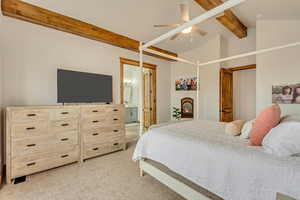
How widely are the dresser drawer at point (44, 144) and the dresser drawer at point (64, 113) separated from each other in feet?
0.92

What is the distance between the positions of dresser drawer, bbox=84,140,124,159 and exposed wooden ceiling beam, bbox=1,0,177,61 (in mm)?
2254

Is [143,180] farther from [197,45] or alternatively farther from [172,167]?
[197,45]

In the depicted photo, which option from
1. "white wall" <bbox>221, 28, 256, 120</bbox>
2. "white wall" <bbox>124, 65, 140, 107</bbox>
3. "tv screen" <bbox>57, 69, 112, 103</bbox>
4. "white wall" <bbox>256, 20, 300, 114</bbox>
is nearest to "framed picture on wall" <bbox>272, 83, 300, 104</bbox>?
"white wall" <bbox>256, 20, 300, 114</bbox>

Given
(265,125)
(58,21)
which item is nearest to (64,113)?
(58,21)

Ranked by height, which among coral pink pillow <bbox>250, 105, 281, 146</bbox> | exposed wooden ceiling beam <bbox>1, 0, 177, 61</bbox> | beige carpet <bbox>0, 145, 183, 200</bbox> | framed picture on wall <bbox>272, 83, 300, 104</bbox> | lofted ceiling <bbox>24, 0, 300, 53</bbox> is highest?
lofted ceiling <bbox>24, 0, 300, 53</bbox>

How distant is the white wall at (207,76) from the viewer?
13.6 feet

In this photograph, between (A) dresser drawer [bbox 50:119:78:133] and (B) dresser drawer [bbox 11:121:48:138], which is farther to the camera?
(A) dresser drawer [bbox 50:119:78:133]

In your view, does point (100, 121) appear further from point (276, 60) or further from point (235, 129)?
point (276, 60)

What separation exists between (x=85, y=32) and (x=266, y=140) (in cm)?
331

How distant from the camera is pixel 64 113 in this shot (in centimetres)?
245

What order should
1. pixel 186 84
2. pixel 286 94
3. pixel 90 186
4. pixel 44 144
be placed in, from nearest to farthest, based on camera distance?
1. pixel 90 186
2. pixel 44 144
3. pixel 286 94
4. pixel 186 84

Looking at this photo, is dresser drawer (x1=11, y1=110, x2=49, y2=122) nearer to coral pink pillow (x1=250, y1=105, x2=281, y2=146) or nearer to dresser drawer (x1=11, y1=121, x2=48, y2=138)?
dresser drawer (x1=11, y1=121, x2=48, y2=138)

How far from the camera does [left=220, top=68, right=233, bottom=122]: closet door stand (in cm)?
402

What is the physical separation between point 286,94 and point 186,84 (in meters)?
2.43
